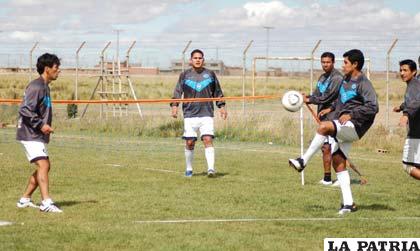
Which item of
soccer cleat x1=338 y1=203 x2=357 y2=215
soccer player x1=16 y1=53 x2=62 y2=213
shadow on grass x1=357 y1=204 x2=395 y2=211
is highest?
soccer player x1=16 y1=53 x2=62 y2=213

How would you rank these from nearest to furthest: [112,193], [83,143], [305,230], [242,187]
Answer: [305,230] → [112,193] → [242,187] → [83,143]

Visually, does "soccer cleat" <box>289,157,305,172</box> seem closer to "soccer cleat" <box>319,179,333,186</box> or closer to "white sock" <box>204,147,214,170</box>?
"soccer cleat" <box>319,179,333,186</box>

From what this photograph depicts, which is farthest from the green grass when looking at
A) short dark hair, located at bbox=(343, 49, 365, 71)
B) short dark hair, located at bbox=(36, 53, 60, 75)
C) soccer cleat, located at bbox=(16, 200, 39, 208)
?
short dark hair, located at bbox=(343, 49, 365, 71)

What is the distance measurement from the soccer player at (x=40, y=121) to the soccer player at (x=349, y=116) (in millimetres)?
3009

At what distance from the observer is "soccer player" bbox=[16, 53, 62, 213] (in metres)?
10.1

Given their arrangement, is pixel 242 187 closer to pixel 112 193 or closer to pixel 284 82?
pixel 112 193

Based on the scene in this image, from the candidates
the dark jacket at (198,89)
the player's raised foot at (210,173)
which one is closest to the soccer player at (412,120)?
the player's raised foot at (210,173)

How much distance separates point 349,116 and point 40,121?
12.3ft

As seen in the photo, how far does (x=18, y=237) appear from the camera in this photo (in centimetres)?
842

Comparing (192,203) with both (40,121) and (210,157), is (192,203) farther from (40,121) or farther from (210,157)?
(210,157)

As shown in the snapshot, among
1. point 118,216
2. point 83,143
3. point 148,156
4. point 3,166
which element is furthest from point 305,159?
point 83,143

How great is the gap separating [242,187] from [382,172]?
4297 mm

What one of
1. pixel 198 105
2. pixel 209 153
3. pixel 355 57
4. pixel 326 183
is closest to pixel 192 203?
pixel 355 57

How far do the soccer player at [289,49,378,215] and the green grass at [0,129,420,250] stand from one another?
0.64 m
